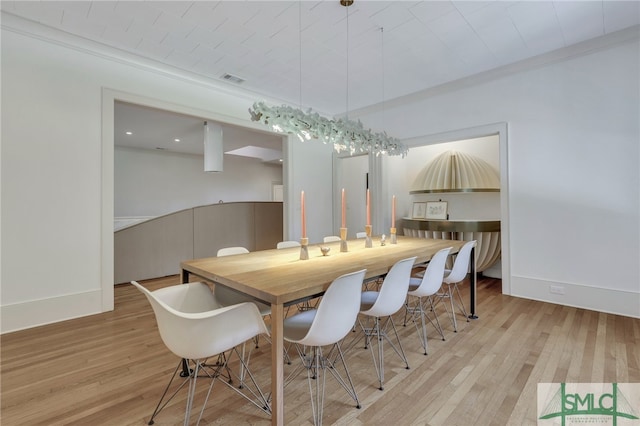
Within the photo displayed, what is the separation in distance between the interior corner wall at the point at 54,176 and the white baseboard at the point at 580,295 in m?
4.73

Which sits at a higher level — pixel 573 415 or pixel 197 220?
pixel 197 220

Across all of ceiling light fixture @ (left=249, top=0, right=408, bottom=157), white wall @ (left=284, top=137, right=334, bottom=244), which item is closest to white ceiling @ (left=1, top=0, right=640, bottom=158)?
ceiling light fixture @ (left=249, top=0, right=408, bottom=157)

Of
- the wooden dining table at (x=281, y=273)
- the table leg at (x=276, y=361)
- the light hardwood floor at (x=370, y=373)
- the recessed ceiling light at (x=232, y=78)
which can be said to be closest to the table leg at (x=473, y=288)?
the light hardwood floor at (x=370, y=373)

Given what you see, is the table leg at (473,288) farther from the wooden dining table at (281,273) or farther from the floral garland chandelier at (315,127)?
the floral garland chandelier at (315,127)

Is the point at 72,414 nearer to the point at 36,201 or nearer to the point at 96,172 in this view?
the point at 36,201

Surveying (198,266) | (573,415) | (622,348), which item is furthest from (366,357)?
(622,348)

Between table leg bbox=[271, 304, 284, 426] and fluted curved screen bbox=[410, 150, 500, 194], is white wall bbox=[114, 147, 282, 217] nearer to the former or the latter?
fluted curved screen bbox=[410, 150, 500, 194]

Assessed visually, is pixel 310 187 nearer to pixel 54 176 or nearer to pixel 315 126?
pixel 315 126

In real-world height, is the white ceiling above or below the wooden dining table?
above

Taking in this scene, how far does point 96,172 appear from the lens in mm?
3148

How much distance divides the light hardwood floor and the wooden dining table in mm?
505

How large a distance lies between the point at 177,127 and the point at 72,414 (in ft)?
16.4

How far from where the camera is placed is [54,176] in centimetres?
291

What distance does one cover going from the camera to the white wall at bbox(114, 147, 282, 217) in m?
7.43
